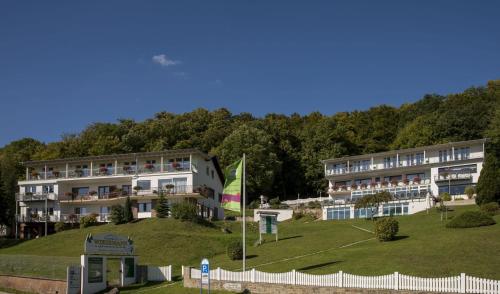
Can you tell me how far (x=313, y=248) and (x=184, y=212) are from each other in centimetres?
2001

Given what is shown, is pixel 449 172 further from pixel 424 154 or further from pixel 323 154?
pixel 323 154

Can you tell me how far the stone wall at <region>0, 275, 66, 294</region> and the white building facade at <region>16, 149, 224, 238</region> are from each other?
93.7ft

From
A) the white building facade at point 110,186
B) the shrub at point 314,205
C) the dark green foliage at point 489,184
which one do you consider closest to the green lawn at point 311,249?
the dark green foliage at point 489,184

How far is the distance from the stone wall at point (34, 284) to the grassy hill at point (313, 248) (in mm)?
494

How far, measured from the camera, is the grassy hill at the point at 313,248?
108 ft

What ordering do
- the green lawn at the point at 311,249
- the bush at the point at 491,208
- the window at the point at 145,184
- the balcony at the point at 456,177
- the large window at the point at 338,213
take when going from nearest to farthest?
1. the green lawn at the point at 311,249
2. the bush at the point at 491,208
3. the large window at the point at 338,213
4. the window at the point at 145,184
5. the balcony at the point at 456,177

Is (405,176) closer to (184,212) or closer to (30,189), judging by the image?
(184,212)

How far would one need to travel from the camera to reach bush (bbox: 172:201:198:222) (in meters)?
60.3

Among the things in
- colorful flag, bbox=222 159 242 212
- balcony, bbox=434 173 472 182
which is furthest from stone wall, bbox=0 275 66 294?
balcony, bbox=434 173 472 182

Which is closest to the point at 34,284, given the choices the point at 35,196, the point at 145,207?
the point at 145,207

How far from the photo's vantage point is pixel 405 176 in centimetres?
7838

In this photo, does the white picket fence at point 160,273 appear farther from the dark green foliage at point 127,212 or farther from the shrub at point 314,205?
the shrub at point 314,205

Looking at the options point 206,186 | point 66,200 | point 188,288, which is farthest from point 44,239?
point 188,288

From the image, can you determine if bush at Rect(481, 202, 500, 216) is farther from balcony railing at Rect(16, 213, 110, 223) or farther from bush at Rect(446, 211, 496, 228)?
balcony railing at Rect(16, 213, 110, 223)
